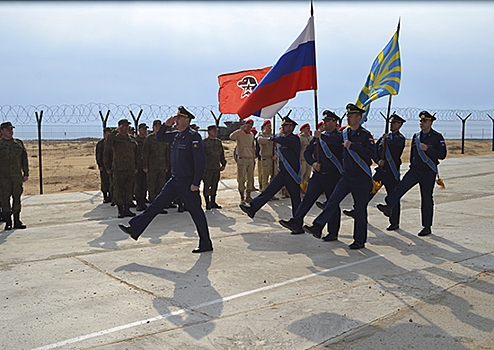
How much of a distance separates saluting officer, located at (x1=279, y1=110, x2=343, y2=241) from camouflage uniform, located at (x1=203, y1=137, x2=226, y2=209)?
3501 millimetres

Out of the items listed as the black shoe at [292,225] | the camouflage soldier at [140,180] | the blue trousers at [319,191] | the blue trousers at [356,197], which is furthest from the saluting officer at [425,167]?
the camouflage soldier at [140,180]

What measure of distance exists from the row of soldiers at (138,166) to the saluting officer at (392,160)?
12.3 feet

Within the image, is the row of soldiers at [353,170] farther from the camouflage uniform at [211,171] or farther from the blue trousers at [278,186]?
the camouflage uniform at [211,171]

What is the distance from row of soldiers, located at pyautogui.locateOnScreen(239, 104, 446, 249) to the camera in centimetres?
682

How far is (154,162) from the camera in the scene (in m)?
10.1

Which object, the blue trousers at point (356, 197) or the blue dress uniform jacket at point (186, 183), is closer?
the blue dress uniform jacket at point (186, 183)

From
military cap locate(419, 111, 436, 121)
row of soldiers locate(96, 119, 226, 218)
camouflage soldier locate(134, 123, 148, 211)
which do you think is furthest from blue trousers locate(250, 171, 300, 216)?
camouflage soldier locate(134, 123, 148, 211)

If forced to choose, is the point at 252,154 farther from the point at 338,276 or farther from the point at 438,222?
the point at 338,276

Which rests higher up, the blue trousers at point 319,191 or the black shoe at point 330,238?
the blue trousers at point 319,191

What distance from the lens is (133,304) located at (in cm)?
469

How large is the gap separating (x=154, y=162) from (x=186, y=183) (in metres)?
3.59

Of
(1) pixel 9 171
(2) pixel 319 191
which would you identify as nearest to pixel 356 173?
(2) pixel 319 191

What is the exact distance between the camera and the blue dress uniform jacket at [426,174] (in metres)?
7.69

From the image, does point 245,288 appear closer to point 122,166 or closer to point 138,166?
point 122,166
